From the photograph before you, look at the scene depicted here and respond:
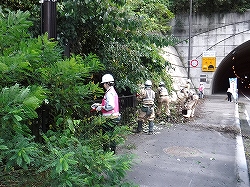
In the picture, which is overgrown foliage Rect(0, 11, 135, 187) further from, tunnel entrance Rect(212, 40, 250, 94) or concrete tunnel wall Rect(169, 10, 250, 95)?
tunnel entrance Rect(212, 40, 250, 94)

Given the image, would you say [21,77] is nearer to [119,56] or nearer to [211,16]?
[119,56]

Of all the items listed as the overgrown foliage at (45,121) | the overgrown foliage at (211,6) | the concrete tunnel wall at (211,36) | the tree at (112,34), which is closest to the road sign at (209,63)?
the concrete tunnel wall at (211,36)

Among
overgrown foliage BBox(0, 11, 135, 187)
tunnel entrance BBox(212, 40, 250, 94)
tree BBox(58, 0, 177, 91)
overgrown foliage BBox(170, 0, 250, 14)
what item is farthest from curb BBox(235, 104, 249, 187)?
Answer: tunnel entrance BBox(212, 40, 250, 94)

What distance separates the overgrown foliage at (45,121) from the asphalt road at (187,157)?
77 centimetres

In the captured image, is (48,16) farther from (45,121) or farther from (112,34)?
(112,34)

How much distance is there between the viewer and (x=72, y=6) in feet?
16.5

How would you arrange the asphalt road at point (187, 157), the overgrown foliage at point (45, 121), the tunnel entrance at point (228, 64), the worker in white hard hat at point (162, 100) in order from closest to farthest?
the overgrown foliage at point (45, 121) < the asphalt road at point (187, 157) < the worker in white hard hat at point (162, 100) < the tunnel entrance at point (228, 64)

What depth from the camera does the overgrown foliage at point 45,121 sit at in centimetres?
239

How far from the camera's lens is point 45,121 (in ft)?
12.1

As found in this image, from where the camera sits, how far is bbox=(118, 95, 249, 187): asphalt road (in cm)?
506

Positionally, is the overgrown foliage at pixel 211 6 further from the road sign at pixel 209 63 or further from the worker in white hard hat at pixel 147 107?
the worker in white hard hat at pixel 147 107

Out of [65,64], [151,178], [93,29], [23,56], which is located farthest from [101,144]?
[93,29]

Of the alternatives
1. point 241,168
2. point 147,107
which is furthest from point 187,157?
point 147,107

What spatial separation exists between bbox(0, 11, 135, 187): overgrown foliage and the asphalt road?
2.52ft
